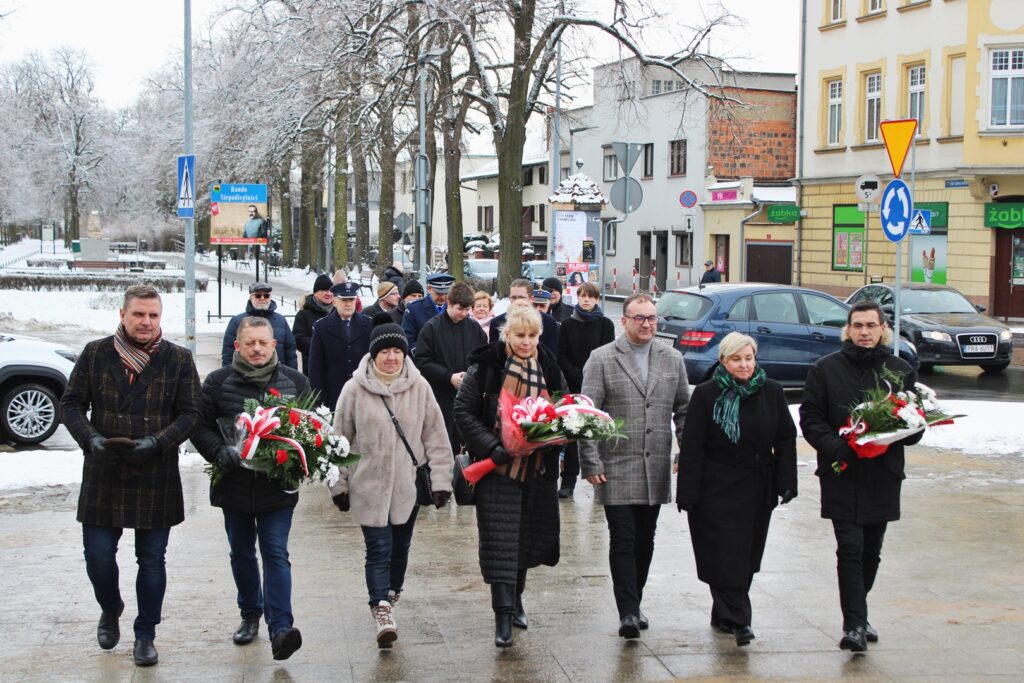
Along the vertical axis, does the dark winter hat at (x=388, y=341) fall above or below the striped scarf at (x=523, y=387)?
above

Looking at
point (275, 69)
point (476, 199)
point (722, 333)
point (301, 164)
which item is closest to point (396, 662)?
point (722, 333)

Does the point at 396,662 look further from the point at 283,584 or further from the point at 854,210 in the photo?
the point at 854,210

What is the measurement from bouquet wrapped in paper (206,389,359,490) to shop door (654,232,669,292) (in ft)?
159

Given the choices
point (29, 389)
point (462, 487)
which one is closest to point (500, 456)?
point (462, 487)

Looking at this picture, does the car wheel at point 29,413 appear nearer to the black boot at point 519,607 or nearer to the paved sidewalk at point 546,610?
the paved sidewalk at point 546,610

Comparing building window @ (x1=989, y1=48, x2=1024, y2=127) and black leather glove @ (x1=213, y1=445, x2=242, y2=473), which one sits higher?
building window @ (x1=989, y1=48, x2=1024, y2=127)

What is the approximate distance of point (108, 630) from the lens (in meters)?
6.05

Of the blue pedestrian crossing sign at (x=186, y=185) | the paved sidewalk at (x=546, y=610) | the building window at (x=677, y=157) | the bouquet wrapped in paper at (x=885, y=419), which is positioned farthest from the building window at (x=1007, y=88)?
the bouquet wrapped in paper at (x=885, y=419)

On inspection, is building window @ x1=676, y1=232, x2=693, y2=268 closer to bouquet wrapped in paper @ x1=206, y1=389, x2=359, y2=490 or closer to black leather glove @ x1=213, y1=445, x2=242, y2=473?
bouquet wrapped in paper @ x1=206, y1=389, x2=359, y2=490

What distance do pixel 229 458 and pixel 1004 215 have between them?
2989cm

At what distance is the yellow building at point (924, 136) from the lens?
32.2 m

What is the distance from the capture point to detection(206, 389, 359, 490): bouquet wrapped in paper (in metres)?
5.77

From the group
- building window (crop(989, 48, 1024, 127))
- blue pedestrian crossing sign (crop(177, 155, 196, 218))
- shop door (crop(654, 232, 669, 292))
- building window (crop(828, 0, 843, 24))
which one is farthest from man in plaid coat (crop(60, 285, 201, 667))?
shop door (crop(654, 232, 669, 292))

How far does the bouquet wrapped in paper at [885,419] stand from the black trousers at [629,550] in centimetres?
108
